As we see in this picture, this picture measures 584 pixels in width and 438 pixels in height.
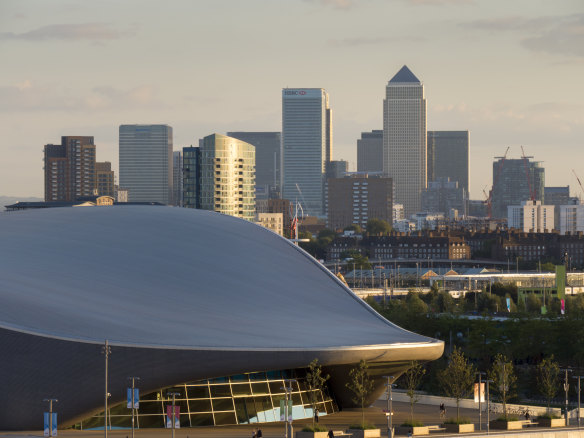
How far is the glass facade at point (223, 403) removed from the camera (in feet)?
228

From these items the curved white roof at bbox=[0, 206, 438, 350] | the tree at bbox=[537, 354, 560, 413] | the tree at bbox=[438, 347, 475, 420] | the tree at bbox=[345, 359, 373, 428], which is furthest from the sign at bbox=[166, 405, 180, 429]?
the tree at bbox=[537, 354, 560, 413]

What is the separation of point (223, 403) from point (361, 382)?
8.00m

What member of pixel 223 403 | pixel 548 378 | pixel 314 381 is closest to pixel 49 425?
pixel 223 403

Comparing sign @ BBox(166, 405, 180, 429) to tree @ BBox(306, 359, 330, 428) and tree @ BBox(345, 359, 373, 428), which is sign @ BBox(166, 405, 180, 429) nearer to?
tree @ BBox(306, 359, 330, 428)

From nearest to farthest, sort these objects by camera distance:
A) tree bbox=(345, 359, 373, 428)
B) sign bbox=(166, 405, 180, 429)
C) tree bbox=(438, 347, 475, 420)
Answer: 1. sign bbox=(166, 405, 180, 429)
2. tree bbox=(345, 359, 373, 428)
3. tree bbox=(438, 347, 475, 420)

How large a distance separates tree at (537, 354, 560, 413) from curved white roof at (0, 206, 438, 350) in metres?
14.7

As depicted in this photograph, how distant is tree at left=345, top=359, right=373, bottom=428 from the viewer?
7161cm

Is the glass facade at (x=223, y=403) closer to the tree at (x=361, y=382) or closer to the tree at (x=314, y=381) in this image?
the tree at (x=314, y=381)

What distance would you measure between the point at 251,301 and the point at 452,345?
42289mm

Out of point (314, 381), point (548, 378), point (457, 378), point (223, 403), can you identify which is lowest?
point (223, 403)

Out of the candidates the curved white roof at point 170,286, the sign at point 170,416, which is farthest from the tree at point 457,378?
the sign at point 170,416

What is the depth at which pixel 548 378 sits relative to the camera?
3388 inches

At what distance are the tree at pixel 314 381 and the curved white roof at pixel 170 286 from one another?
51.8 inches

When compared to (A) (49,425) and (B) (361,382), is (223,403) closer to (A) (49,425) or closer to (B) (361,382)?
(B) (361,382)
